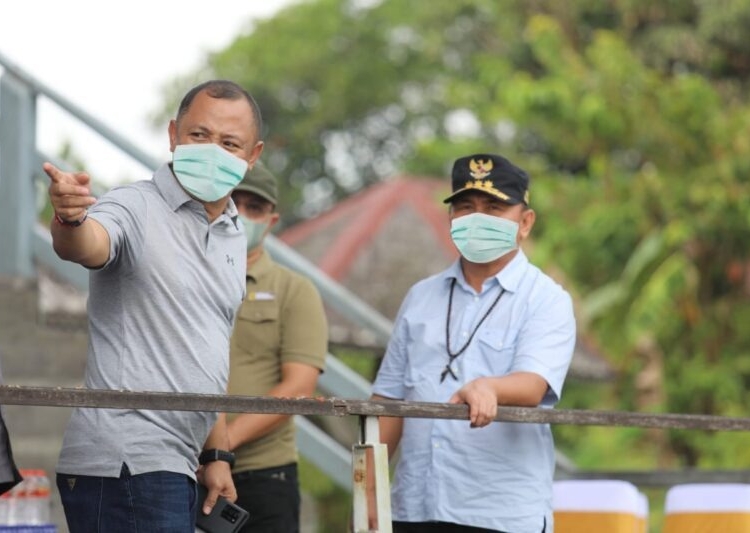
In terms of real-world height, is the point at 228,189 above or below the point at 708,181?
below

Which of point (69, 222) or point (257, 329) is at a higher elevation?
point (257, 329)

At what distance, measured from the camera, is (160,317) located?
3.44 meters

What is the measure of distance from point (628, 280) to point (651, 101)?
2.02 meters

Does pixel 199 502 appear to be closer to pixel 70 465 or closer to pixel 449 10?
pixel 70 465

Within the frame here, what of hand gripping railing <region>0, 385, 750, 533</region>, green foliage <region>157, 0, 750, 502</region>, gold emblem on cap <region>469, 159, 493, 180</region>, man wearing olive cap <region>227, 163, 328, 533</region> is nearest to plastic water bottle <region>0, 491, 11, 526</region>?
man wearing olive cap <region>227, 163, 328, 533</region>

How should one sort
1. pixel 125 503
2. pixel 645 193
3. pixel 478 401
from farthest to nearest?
pixel 645 193
pixel 478 401
pixel 125 503

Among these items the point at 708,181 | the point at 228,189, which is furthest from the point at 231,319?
the point at 708,181

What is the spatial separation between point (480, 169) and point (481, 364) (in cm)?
55

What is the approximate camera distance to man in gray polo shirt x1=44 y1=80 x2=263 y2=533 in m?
3.37

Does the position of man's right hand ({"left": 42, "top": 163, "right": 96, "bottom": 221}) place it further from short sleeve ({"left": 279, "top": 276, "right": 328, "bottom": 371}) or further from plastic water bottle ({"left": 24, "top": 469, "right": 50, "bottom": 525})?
short sleeve ({"left": 279, "top": 276, "right": 328, "bottom": 371})

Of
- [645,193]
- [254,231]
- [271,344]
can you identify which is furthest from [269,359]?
[645,193]

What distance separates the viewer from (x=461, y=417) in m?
3.80

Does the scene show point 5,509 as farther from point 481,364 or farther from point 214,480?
point 481,364

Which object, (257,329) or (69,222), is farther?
(257,329)
